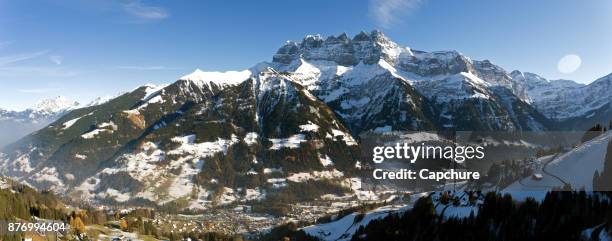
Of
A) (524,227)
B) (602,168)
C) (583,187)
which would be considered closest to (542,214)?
(524,227)

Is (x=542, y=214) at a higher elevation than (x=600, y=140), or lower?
lower

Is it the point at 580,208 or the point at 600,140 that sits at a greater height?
the point at 600,140

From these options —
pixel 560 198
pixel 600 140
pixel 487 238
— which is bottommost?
pixel 487 238

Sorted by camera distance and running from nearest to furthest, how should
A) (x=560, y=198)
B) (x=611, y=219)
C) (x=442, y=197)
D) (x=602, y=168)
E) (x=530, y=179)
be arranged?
(x=611, y=219), (x=560, y=198), (x=602, y=168), (x=530, y=179), (x=442, y=197)

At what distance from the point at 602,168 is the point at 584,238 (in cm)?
4438

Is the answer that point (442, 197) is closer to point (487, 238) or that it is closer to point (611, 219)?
point (487, 238)

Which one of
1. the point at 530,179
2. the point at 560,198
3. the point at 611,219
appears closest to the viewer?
the point at 611,219

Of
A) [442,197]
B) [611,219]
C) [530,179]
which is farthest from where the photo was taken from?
[442,197]

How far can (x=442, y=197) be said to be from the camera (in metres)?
197

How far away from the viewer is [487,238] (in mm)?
153375

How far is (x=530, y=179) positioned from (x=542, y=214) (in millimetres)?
34755

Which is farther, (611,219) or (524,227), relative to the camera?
(524,227)

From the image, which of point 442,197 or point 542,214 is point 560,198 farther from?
point 442,197

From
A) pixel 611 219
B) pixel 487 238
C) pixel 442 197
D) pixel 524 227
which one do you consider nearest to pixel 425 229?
pixel 442 197
